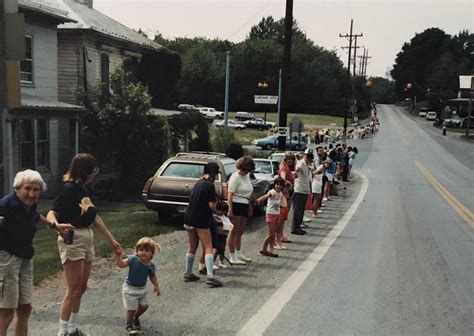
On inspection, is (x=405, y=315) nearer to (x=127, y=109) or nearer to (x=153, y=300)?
(x=153, y=300)

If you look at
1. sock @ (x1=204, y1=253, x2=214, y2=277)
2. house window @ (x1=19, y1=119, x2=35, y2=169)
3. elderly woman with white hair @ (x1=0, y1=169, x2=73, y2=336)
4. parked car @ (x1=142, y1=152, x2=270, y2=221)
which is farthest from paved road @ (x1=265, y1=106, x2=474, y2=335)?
house window @ (x1=19, y1=119, x2=35, y2=169)

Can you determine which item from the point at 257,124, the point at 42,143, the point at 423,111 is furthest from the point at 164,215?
the point at 423,111

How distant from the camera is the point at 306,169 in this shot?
11961mm

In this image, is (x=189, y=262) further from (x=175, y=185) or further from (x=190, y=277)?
(x=175, y=185)

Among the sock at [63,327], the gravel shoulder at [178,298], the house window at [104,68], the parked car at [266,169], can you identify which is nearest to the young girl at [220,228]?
the gravel shoulder at [178,298]

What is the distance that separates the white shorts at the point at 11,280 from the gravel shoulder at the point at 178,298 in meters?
0.94

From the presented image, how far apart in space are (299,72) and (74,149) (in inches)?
3696

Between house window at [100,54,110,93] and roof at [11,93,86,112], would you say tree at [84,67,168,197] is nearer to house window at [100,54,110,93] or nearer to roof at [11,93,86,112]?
roof at [11,93,86,112]

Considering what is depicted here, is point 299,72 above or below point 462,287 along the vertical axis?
above

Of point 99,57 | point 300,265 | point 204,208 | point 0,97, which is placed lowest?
point 300,265

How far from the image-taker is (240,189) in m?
8.84

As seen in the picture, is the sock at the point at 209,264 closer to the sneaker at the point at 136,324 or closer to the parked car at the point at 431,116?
the sneaker at the point at 136,324

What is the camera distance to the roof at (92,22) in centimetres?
2227

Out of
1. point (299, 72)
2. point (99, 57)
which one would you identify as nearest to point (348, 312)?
point (99, 57)
